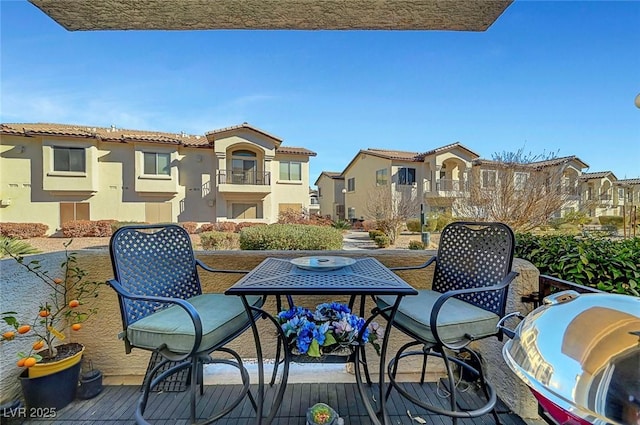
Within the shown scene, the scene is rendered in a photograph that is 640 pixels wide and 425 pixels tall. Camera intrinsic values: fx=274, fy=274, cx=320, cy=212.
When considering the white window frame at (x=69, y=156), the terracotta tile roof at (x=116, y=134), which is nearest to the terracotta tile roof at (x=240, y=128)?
the terracotta tile roof at (x=116, y=134)

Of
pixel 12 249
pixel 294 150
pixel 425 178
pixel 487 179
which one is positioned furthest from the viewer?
pixel 425 178

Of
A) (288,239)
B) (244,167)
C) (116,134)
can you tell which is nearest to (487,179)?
(288,239)

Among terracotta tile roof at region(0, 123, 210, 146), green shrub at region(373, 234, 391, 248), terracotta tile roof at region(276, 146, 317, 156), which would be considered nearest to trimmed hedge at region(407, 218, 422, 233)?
green shrub at region(373, 234, 391, 248)

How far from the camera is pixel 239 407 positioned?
1862 mm

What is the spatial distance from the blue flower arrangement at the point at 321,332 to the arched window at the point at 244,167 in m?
14.1

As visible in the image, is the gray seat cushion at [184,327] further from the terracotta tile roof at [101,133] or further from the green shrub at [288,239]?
the terracotta tile roof at [101,133]

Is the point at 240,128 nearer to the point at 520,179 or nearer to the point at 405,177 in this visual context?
the point at 405,177

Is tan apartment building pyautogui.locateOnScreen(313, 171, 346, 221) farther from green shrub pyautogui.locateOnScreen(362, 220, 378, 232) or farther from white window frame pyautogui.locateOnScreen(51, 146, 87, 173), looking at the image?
white window frame pyautogui.locateOnScreen(51, 146, 87, 173)

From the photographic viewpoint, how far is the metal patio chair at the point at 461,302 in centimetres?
146

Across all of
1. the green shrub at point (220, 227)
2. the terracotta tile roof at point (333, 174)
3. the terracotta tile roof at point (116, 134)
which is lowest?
the green shrub at point (220, 227)

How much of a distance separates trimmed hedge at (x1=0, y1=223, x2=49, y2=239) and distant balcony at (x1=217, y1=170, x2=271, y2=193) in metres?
7.81

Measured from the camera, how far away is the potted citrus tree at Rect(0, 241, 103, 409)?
66.4 inches

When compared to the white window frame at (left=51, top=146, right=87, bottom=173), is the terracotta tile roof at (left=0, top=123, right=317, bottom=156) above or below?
above

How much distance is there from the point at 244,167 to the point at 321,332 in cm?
1456
